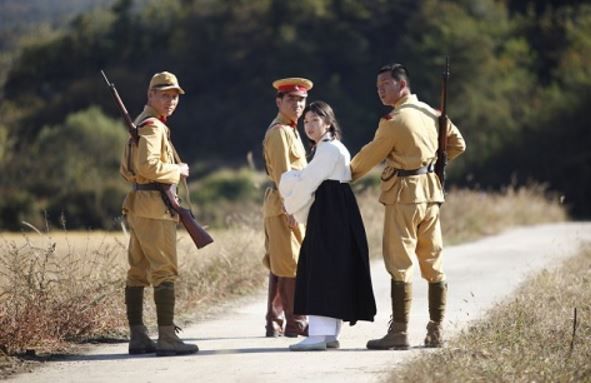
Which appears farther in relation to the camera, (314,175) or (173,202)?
(314,175)

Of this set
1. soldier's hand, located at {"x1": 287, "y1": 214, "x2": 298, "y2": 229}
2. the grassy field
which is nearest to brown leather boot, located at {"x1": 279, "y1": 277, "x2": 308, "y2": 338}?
soldier's hand, located at {"x1": 287, "y1": 214, "x2": 298, "y2": 229}

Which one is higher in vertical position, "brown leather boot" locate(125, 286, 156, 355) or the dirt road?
"brown leather boot" locate(125, 286, 156, 355)

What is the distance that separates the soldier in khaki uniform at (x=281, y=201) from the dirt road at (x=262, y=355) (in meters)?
0.36

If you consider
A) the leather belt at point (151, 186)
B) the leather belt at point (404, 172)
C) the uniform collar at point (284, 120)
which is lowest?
the leather belt at point (151, 186)

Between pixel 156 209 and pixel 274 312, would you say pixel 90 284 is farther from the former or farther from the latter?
pixel 156 209

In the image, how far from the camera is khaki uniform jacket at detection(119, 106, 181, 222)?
38.4 ft

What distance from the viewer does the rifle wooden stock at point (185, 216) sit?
467 inches

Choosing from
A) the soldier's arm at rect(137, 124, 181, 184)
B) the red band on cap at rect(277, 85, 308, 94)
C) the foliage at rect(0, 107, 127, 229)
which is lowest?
the foliage at rect(0, 107, 127, 229)

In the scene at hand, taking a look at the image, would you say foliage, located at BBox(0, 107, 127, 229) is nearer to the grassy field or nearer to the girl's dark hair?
the grassy field

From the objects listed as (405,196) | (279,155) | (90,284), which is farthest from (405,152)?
(90,284)

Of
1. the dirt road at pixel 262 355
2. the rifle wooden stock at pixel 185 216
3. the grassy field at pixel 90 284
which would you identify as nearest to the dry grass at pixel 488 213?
the grassy field at pixel 90 284

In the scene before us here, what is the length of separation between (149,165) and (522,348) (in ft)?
9.94

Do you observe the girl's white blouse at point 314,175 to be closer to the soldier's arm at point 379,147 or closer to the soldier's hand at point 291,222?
the soldier's arm at point 379,147

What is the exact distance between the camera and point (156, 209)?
1185 centimetres
